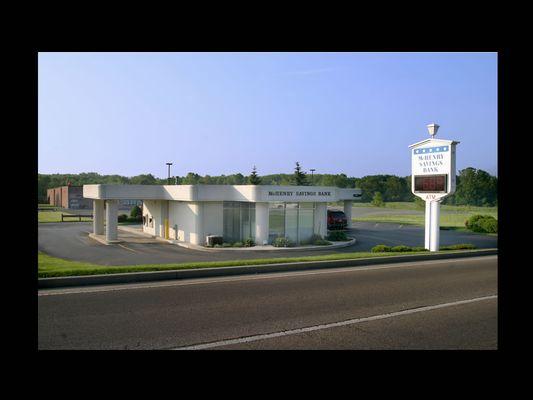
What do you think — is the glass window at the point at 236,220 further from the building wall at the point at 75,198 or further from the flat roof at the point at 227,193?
the building wall at the point at 75,198

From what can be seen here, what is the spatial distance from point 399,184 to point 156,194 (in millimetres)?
73309

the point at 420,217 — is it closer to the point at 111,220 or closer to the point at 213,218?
the point at 213,218

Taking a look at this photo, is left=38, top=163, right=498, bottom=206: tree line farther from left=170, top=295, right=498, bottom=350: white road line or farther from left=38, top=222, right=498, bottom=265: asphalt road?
left=170, top=295, right=498, bottom=350: white road line

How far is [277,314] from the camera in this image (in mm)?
9078

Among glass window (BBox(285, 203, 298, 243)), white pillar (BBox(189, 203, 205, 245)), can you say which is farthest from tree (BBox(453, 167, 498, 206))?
white pillar (BBox(189, 203, 205, 245))

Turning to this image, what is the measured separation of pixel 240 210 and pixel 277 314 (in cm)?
1883

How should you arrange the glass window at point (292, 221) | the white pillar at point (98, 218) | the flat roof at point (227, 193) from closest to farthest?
the flat roof at point (227, 193) → the glass window at point (292, 221) → the white pillar at point (98, 218)

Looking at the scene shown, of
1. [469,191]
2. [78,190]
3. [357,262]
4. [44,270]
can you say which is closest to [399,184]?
[469,191]

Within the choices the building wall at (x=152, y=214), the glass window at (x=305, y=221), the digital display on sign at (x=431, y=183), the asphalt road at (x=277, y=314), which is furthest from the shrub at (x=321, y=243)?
the asphalt road at (x=277, y=314)

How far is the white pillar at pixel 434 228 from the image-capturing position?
2116 centimetres

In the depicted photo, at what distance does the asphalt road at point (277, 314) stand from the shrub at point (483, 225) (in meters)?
24.8

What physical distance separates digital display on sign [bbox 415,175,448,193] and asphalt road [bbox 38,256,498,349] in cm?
845

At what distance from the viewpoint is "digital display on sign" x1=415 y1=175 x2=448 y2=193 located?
21375 millimetres
